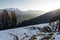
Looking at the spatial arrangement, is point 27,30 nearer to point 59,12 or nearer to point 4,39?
point 4,39

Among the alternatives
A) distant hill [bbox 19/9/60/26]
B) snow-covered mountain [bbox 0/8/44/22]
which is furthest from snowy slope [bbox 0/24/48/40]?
snow-covered mountain [bbox 0/8/44/22]

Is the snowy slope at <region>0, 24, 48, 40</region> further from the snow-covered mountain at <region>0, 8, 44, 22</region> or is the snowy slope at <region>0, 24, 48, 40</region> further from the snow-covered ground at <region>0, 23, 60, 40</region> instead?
the snow-covered mountain at <region>0, 8, 44, 22</region>

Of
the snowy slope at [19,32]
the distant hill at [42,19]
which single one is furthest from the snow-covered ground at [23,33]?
the distant hill at [42,19]

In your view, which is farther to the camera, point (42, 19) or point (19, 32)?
point (42, 19)

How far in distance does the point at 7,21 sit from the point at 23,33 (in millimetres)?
565

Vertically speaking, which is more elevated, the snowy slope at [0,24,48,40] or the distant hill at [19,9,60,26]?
the distant hill at [19,9,60,26]

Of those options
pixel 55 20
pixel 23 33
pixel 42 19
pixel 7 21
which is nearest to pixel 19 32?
pixel 23 33

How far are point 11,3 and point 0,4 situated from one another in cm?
32

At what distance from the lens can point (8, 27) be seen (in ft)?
13.6

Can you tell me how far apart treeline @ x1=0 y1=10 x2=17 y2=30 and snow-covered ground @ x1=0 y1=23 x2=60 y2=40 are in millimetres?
132

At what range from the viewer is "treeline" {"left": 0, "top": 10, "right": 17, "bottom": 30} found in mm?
4134

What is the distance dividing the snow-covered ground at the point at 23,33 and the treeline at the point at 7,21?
132 mm

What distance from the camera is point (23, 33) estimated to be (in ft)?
13.6

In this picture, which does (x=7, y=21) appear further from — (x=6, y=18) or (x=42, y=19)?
(x=42, y=19)
